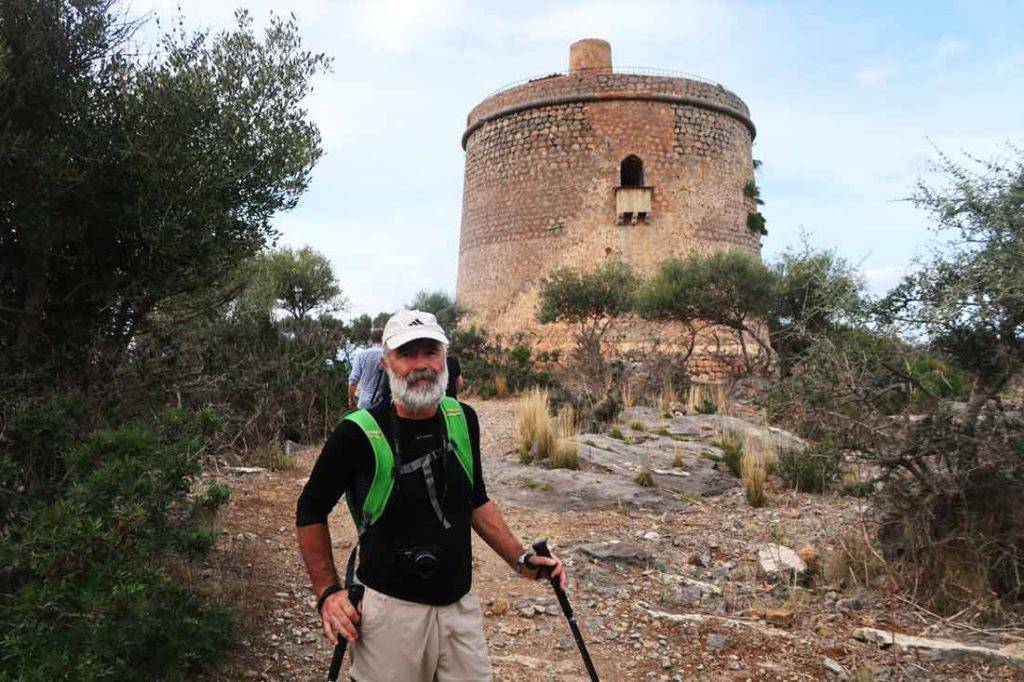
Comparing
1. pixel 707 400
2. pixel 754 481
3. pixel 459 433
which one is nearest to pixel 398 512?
pixel 459 433

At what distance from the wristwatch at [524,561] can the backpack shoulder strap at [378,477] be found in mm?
553

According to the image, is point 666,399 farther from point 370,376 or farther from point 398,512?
point 398,512

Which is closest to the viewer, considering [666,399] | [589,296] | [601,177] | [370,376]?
[370,376]

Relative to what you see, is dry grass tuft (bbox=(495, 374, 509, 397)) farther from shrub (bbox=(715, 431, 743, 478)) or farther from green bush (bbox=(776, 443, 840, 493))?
green bush (bbox=(776, 443, 840, 493))

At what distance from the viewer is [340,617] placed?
244cm

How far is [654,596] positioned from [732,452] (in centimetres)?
429

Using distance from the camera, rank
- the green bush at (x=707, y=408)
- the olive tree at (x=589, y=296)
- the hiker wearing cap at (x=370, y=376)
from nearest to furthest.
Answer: the hiker wearing cap at (x=370, y=376), the green bush at (x=707, y=408), the olive tree at (x=589, y=296)

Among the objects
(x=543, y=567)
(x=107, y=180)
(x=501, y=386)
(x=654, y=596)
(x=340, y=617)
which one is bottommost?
(x=654, y=596)

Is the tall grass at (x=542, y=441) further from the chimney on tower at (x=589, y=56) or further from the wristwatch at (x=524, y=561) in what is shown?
the chimney on tower at (x=589, y=56)

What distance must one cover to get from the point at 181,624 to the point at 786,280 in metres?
15.5

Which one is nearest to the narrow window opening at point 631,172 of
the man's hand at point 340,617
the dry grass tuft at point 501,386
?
the dry grass tuft at point 501,386

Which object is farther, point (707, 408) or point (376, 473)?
point (707, 408)

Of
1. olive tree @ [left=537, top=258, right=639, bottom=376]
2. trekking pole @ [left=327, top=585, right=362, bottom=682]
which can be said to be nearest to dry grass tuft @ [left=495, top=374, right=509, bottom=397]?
olive tree @ [left=537, top=258, right=639, bottom=376]

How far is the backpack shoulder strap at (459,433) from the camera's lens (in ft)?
8.81
